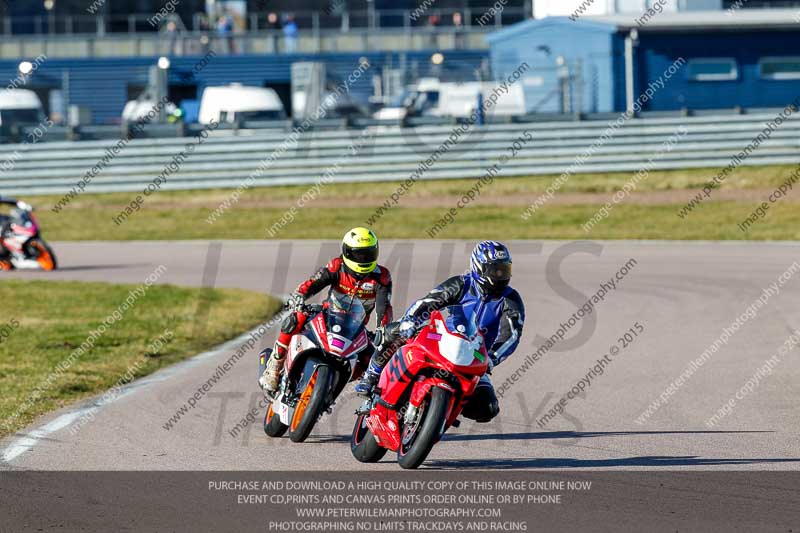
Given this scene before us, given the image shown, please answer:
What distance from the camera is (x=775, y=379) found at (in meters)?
11.7

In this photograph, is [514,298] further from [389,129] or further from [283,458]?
[389,129]

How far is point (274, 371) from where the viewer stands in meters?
9.36

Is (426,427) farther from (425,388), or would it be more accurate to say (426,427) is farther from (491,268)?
(491,268)

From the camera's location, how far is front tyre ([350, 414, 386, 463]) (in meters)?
8.30

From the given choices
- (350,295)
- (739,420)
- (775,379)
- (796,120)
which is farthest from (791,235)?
(350,295)

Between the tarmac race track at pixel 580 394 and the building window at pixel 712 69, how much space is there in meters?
16.8

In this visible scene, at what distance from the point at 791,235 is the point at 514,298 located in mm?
17664

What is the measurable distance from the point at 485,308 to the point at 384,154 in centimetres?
2221

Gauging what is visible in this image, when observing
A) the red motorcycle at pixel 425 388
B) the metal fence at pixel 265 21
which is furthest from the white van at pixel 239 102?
the red motorcycle at pixel 425 388

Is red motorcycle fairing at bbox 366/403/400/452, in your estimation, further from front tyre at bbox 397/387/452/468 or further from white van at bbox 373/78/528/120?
white van at bbox 373/78/528/120

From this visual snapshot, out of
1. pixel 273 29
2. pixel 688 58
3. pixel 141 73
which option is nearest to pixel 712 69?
pixel 688 58

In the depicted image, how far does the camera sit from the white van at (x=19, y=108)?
125 feet

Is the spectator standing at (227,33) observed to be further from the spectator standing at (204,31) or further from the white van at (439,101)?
the white van at (439,101)

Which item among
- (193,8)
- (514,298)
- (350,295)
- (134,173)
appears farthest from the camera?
(193,8)
